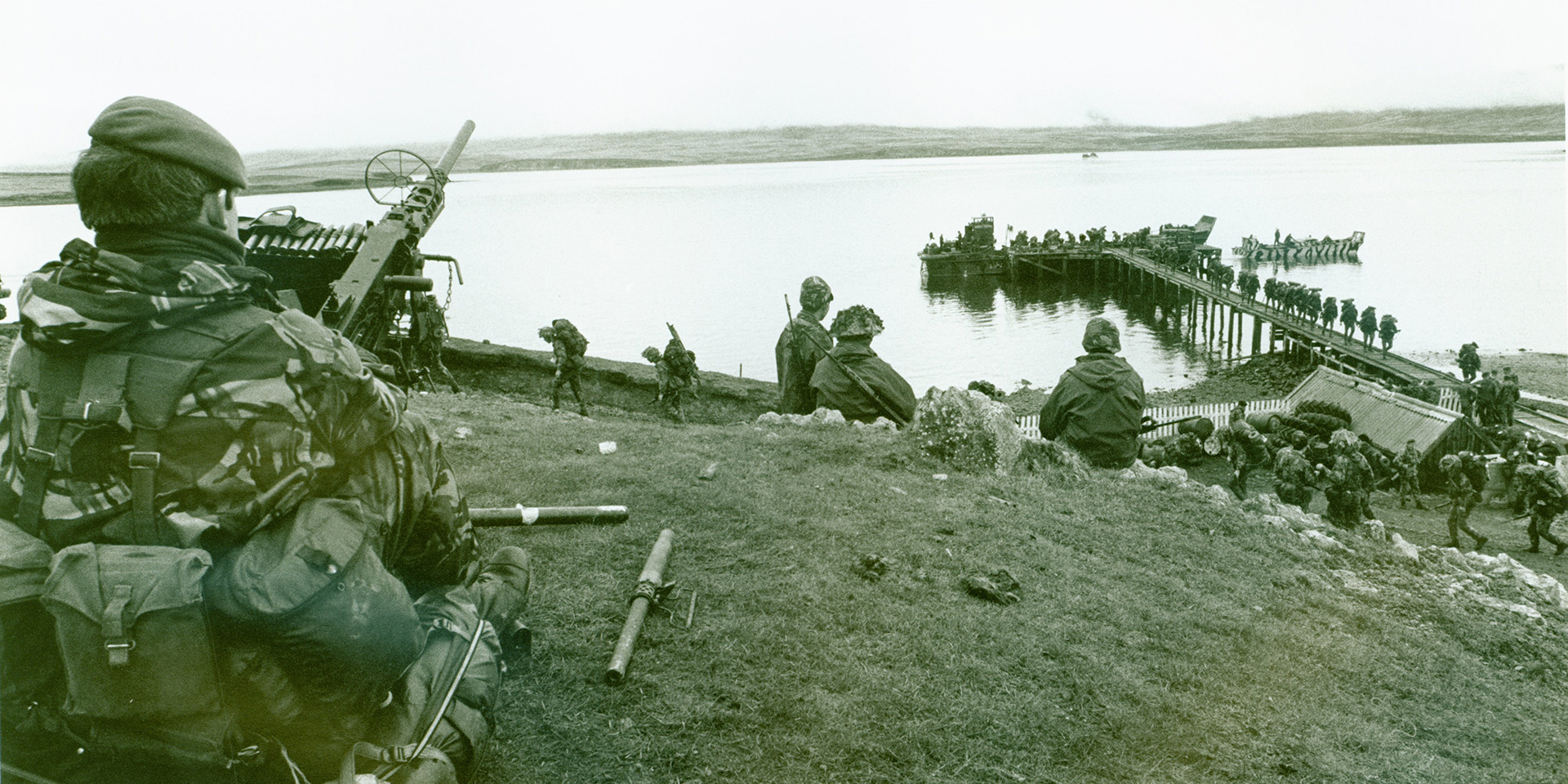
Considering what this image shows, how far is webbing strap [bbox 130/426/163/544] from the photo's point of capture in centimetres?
268

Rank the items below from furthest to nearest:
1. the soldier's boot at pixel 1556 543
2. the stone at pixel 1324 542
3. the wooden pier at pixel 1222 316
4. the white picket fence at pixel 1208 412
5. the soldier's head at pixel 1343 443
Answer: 1. the wooden pier at pixel 1222 316
2. the white picket fence at pixel 1208 412
3. the soldier's boot at pixel 1556 543
4. the soldier's head at pixel 1343 443
5. the stone at pixel 1324 542

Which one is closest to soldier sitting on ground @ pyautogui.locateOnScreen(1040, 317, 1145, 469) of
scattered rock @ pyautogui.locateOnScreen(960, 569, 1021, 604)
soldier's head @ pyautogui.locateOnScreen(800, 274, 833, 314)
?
soldier's head @ pyautogui.locateOnScreen(800, 274, 833, 314)

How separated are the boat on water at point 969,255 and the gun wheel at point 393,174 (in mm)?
58844

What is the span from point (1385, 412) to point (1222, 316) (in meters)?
26.1

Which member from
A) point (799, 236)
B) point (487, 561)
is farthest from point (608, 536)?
point (799, 236)

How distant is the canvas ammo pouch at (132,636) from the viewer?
261cm

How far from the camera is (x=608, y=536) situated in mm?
6195

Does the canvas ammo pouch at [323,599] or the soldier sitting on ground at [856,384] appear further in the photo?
the soldier sitting on ground at [856,384]

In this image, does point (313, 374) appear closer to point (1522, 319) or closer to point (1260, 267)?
point (1522, 319)

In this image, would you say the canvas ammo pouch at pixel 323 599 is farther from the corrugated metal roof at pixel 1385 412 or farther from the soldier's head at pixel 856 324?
the corrugated metal roof at pixel 1385 412

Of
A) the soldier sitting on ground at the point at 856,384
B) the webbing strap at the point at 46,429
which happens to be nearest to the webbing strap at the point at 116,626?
the webbing strap at the point at 46,429

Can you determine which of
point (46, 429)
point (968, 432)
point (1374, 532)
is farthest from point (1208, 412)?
point (46, 429)

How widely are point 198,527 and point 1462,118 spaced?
14.7 m

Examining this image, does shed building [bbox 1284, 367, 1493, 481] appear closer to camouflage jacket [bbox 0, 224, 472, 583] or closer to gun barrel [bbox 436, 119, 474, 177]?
gun barrel [bbox 436, 119, 474, 177]
